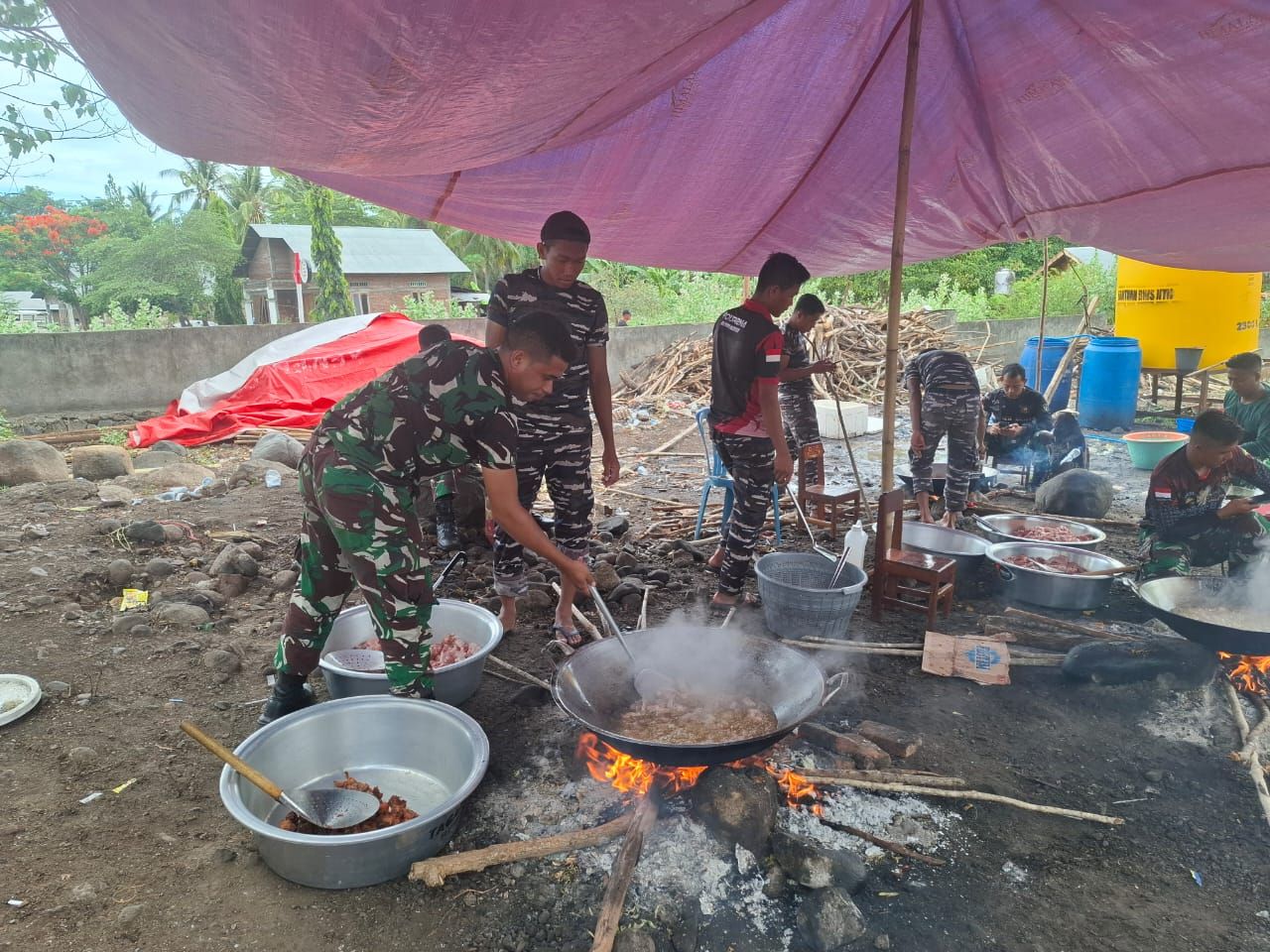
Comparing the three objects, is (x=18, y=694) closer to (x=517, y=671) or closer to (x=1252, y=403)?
(x=517, y=671)

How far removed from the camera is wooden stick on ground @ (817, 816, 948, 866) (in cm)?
258

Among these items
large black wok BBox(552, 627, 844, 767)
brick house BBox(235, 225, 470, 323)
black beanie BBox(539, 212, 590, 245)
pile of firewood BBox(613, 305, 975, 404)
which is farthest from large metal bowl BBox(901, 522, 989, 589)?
brick house BBox(235, 225, 470, 323)

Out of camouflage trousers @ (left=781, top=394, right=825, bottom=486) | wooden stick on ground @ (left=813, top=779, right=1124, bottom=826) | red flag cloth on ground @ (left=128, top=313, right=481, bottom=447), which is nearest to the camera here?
wooden stick on ground @ (left=813, top=779, right=1124, bottom=826)

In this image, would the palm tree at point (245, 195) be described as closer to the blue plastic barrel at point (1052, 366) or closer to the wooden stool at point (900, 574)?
the blue plastic barrel at point (1052, 366)

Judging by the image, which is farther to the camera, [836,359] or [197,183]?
[197,183]

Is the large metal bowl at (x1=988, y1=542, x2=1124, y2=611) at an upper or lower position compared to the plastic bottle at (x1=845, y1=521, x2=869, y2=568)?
lower

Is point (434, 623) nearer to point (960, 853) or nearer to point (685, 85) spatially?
point (960, 853)

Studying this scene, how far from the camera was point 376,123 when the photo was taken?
9.37 feet

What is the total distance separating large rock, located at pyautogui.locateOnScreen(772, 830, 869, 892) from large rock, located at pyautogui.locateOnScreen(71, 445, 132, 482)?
28.6ft

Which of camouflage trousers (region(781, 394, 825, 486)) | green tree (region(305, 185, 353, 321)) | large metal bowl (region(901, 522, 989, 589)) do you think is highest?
green tree (region(305, 185, 353, 321))

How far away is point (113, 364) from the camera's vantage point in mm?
10992

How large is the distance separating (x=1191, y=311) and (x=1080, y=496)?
6682 mm

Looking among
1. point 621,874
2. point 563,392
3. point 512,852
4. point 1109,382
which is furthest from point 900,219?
point 1109,382

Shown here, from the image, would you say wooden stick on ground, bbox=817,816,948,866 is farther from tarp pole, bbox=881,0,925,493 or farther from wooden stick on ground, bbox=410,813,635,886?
tarp pole, bbox=881,0,925,493
